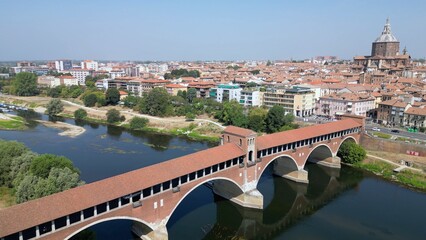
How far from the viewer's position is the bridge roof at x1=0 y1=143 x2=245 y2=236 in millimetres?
18109

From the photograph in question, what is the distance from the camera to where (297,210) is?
33.5 meters

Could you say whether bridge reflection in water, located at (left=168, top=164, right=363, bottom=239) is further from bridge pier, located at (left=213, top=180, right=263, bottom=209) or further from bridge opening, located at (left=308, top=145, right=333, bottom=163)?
bridge opening, located at (left=308, top=145, right=333, bottom=163)

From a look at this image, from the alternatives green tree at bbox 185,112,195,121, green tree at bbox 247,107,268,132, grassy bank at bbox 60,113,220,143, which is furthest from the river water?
green tree at bbox 185,112,195,121

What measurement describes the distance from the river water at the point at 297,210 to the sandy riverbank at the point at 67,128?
13613 millimetres

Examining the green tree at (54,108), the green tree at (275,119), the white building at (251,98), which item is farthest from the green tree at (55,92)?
the green tree at (275,119)

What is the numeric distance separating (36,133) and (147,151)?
25.0 m

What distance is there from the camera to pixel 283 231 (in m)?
29.6

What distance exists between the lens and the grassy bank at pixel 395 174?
1507 inches

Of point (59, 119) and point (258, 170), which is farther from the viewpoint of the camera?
point (59, 119)

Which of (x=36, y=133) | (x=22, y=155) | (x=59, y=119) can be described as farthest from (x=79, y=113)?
(x=22, y=155)

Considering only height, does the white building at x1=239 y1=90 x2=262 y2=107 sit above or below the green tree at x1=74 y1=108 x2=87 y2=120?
above

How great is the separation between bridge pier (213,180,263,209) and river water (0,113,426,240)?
1.83ft

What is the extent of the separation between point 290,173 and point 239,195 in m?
9.42

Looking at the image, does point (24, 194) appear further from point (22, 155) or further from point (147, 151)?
point (147, 151)
